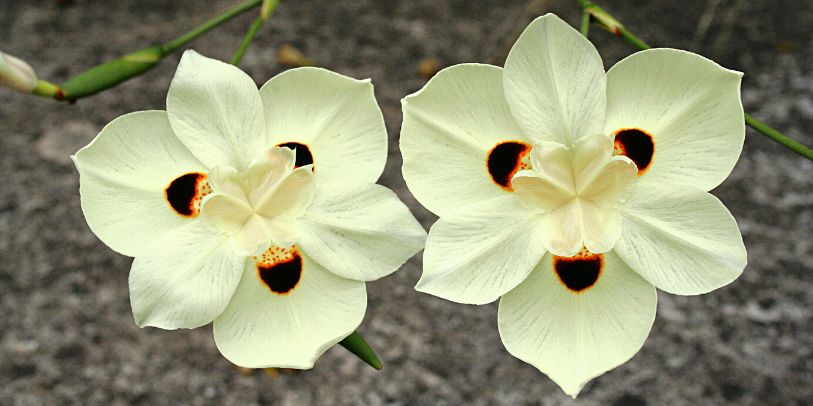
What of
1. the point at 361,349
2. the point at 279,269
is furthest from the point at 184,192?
the point at 361,349

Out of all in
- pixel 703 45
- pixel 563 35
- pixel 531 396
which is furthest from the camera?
pixel 703 45

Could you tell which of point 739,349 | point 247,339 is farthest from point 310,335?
point 739,349

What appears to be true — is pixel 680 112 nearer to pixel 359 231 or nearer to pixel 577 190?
pixel 577 190

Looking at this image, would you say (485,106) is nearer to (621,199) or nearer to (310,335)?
(621,199)

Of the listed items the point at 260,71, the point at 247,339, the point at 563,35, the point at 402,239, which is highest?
the point at 563,35

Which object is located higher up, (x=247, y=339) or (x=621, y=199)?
(x=621, y=199)

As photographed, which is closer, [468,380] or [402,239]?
[402,239]

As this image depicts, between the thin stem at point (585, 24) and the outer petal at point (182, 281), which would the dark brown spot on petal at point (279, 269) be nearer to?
the outer petal at point (182, 281)

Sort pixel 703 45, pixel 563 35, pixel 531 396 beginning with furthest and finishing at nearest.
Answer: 1. pixel 703 45
2. pixel 531 396
3. pixel 563 35
